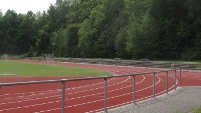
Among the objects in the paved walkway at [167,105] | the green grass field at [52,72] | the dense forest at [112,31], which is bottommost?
the green grass field at [52,72]

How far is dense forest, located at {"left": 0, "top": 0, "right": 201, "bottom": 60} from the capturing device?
51.4m

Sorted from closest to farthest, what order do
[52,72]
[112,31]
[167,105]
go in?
[167,105] < [52,72] < [112,31]

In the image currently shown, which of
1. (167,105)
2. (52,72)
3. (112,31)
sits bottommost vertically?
(52,72)

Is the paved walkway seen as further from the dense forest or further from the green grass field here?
the dense forest

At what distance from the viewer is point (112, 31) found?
69.4m

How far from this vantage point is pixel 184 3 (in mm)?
50094

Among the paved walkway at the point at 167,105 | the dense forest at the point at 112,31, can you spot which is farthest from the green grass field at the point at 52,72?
the paved walkway at the point at 167,105

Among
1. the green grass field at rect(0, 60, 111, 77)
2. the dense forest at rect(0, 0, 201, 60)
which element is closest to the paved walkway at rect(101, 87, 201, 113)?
the green grass field at rect(0, 60, 111, 77)

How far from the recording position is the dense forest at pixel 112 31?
169ft

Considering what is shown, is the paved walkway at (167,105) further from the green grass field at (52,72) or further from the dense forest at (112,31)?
the dense forest at (112,31)

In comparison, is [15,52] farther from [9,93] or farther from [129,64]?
[9,93]

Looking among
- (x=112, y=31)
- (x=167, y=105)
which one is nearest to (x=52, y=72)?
(x=167, y=105)

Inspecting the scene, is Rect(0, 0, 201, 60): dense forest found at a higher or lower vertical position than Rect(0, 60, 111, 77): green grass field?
higher

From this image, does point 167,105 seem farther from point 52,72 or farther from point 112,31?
point 112,31
